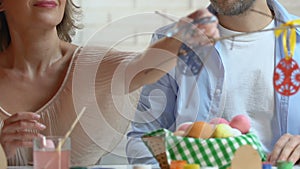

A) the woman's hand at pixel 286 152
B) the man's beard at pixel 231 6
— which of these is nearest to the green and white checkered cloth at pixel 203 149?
the woman's hand at pixel 286 152

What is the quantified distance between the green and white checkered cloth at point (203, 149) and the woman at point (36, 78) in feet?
1.03

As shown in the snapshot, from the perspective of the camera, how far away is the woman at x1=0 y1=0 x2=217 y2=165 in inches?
57.8

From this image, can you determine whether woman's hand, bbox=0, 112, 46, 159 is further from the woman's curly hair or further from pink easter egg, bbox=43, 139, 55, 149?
the woman's curly hair

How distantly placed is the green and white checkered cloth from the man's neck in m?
0.65

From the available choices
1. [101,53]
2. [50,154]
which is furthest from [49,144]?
[101,53]

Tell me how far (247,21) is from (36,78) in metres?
0.58

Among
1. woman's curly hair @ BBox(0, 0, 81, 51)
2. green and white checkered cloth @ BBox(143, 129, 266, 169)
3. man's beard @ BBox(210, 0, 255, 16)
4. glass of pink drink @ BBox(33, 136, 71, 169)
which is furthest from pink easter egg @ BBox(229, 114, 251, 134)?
woman's curly hair @ BBox(0, 0, 81, 51)

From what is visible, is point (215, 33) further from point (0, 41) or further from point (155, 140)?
point (0, 41)

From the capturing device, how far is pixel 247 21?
5.97 ft

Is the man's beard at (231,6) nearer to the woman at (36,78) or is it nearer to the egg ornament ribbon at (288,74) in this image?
the woman at (36,78)

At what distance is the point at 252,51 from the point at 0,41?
678 millimetres

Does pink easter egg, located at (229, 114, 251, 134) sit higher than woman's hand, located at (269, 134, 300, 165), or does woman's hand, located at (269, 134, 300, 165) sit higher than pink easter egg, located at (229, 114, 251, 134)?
pink easter egg, located at (229, 114, 251, 134)

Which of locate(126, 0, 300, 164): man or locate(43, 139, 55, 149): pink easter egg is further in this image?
locate(126, 0, 300, 164): man

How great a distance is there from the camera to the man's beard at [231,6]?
1.69m
